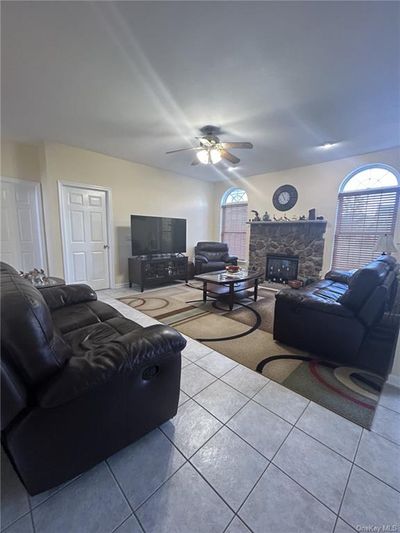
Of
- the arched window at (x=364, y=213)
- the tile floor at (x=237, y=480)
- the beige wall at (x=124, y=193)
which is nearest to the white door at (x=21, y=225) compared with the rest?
the beige wall at (x=124, y=193)

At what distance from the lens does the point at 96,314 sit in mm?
2062

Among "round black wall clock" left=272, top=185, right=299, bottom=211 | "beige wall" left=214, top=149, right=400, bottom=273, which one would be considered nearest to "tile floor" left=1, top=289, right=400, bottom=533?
"beige wall" left=214, top=149, right=400, bottom=273

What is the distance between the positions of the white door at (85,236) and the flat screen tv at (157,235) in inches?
23.4

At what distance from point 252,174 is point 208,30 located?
4.08m

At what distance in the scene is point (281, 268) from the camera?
5.23 meters

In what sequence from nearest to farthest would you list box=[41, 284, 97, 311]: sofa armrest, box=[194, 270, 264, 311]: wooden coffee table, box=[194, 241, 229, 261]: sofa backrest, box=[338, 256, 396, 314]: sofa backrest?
box=[338, 256, 396, 314]: sofa backrest → box=[41, 284, 97, 311]: sofa armrest → box=[194, 270, 264, 311]: wooden coffee table → box=[194, 241, 229, 261]: sofa backrest

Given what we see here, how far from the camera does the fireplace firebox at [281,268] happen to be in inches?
199

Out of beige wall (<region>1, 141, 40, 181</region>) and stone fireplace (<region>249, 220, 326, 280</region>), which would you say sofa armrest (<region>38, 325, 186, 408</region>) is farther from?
stone fireplace (<region>249, 220, 326, 280</region>)

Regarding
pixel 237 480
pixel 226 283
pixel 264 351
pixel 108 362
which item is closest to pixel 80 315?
pixel 108 362

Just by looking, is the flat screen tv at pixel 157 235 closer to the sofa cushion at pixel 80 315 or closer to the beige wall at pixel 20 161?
the beige wall at pixel 20 161

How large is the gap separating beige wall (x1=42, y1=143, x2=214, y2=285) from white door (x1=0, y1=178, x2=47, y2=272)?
0.27 meters

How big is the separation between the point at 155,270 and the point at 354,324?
11.8 ft

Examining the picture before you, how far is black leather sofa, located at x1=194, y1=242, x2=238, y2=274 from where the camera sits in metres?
5.21

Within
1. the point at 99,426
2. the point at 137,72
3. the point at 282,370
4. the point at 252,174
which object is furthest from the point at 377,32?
the point at 252,174
